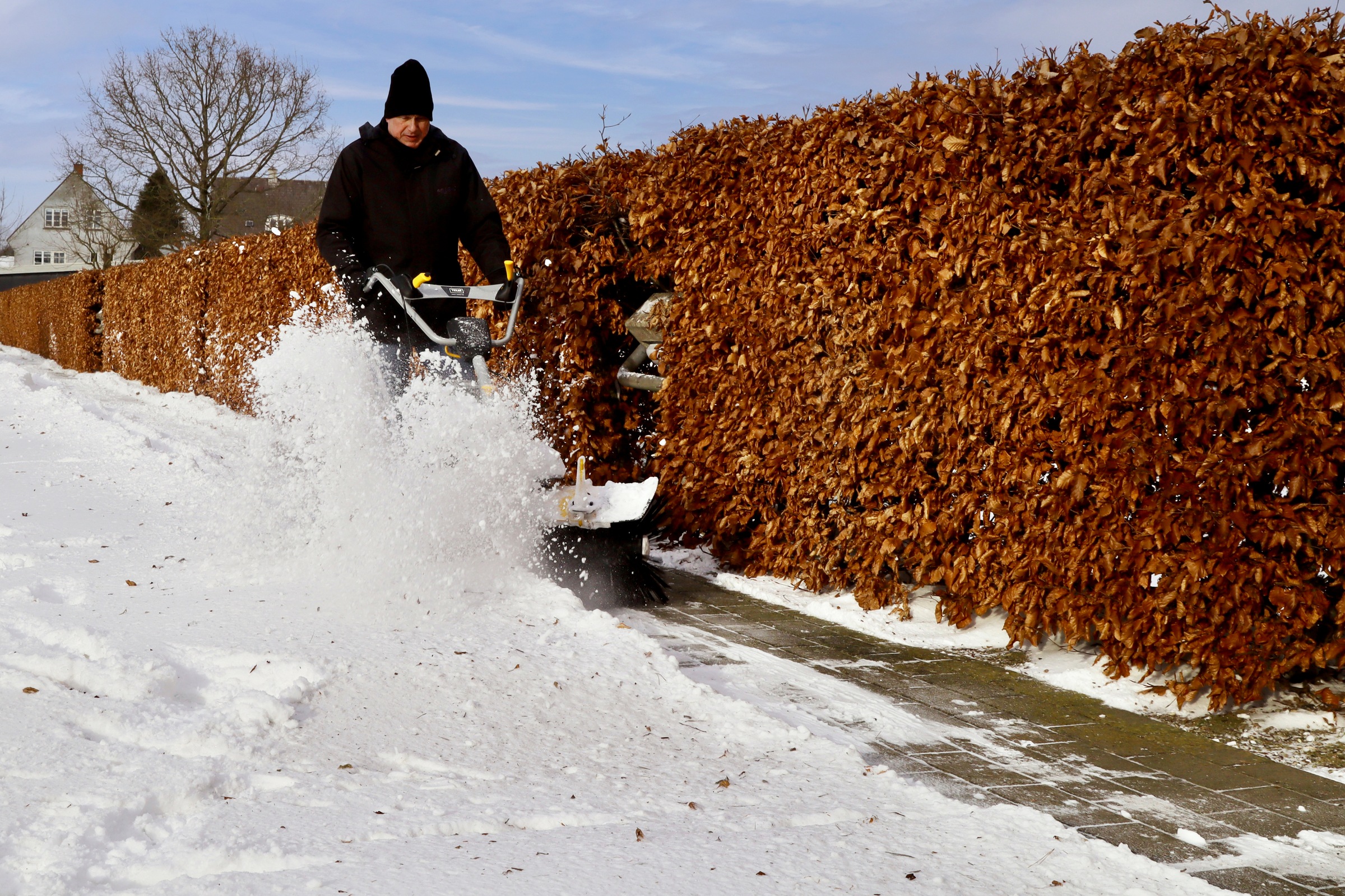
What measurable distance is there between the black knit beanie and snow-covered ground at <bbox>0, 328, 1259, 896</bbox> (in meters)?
1.24

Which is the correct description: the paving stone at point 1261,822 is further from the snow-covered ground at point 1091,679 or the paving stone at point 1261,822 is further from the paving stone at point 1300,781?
the snow-covered ground at point 1091,679

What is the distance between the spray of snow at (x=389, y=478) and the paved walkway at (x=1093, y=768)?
150 cm

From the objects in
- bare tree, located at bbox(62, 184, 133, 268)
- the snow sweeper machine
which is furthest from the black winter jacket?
bare tree, located at bbox(62, 184, 133, 268)

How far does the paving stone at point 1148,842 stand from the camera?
304cm

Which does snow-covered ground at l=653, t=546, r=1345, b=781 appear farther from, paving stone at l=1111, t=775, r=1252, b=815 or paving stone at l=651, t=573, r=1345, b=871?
paving stone at l=1111, t=775, r=1252, b=815

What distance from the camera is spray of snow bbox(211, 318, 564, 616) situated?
5555mm

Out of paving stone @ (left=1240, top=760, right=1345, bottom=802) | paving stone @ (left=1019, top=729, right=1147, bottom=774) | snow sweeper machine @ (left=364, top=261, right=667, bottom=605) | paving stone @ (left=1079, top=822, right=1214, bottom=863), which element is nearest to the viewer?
paving stone @ (left=1079, top=822, right=1214, bottom=863)

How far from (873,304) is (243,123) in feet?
140

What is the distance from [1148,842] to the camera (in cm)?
313

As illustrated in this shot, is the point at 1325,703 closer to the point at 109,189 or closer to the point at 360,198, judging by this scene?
the point at 360,198

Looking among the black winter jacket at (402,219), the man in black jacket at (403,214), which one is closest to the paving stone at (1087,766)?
the man in black jacket at (403,214)

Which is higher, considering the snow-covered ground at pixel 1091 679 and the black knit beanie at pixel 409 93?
the black knit beanie at pixel 409 93

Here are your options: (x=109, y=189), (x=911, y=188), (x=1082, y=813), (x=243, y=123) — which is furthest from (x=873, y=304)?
(x=109, y=189)

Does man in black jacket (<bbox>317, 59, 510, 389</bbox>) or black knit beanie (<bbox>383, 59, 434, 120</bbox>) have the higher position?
black knit beanie (<bbox>383, 59, 434, 120</bbox>)
